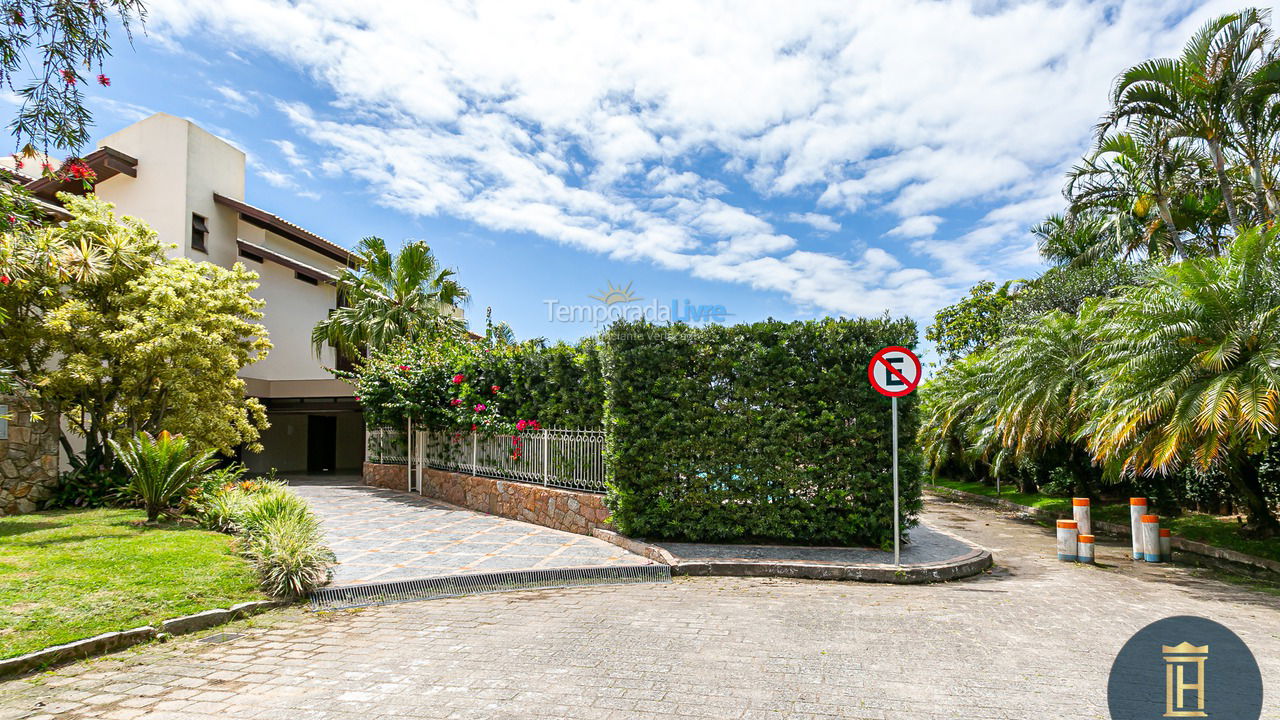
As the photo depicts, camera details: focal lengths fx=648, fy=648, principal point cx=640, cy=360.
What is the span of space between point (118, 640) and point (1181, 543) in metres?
15.9

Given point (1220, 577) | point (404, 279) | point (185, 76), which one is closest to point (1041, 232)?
point (1220, 577)

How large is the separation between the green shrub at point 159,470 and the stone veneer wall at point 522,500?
207 inches

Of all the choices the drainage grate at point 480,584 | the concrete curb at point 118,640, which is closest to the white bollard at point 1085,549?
the drainage grate at point 480,584

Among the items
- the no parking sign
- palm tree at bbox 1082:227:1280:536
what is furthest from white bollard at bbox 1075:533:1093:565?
the no parking sign

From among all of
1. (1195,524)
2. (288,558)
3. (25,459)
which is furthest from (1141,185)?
(25,459)

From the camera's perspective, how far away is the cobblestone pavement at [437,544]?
8.52 m

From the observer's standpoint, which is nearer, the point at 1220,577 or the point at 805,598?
the point at 805,598

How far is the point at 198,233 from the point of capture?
20.3 meters

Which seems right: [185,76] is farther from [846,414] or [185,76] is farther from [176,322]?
[846,414]

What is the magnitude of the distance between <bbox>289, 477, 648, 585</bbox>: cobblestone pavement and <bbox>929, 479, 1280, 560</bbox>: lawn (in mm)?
10225

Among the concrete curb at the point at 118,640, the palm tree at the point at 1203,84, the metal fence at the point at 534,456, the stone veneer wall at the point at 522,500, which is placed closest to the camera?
the concrete curb at the point at 118,640

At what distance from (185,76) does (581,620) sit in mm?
6700

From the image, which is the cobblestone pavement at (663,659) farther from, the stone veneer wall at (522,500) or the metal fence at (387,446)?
the metal fence at (387,446)

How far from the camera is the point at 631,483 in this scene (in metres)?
10.2
